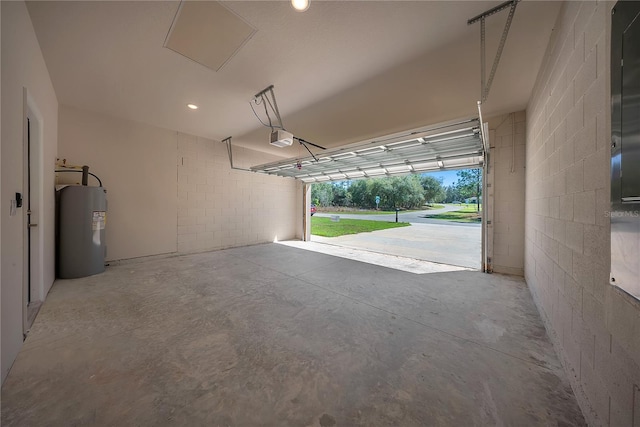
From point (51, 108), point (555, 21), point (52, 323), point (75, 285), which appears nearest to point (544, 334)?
point (555, 21)

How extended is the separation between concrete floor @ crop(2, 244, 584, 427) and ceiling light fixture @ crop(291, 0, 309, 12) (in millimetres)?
2963

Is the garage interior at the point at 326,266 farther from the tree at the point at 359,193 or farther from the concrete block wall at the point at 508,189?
the tree at the point at 359,193

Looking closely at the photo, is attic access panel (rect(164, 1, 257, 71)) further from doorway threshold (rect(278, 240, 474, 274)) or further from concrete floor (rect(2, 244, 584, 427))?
doorway threshold (rect(278, 240, 474, 274))

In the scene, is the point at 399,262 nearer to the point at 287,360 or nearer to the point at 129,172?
the point at 287,360

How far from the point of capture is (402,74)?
9.16 ft

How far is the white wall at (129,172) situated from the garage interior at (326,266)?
48mm

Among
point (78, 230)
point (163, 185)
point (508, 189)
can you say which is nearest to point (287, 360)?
point (78, 230)

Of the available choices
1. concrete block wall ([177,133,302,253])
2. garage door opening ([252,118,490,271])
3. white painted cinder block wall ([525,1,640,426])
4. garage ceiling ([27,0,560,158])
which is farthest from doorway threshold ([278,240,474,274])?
garage ceiling ([27,0,560,158])

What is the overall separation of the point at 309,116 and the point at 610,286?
161 inches

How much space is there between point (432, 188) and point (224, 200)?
3358 centimetres

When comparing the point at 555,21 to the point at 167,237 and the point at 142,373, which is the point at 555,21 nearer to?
the point at 142,373

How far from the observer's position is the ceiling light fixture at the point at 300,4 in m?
1.83

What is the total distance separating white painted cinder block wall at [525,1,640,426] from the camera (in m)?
1.00

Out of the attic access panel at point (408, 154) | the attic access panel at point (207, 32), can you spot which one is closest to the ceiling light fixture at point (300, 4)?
the attic access panel at point (207, 32)
